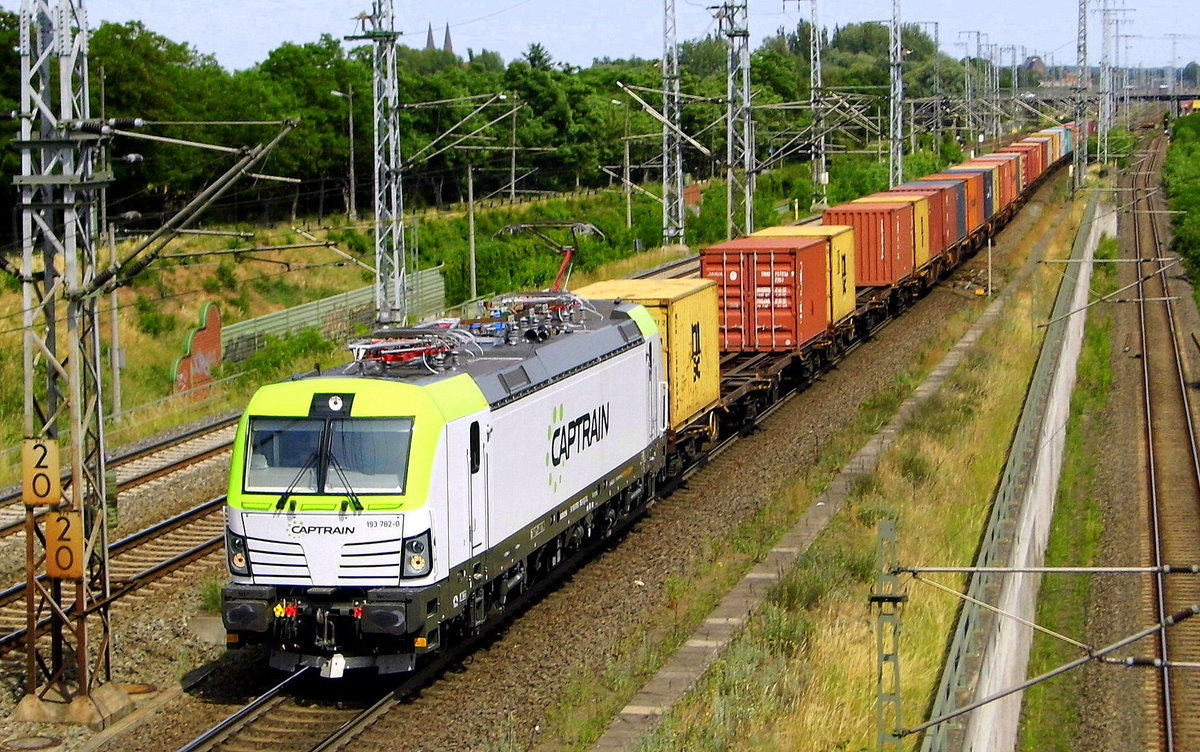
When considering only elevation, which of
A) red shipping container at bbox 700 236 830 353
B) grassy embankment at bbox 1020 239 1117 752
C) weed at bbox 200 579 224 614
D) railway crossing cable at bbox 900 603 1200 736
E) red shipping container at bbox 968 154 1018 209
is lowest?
grassy embankment at bbox 1020 239 1117 752

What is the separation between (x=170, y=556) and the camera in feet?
61.0

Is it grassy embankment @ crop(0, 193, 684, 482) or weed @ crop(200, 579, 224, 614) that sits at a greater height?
grassy embankment @ crop(0, 193, 684, 482)

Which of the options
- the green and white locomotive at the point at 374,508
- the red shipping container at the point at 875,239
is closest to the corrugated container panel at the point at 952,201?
the red shipping container at the point at 875,239

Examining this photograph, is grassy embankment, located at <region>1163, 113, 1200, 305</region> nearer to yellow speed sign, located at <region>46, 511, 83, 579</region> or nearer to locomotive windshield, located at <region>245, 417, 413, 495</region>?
locomotive windshield, located at <region>245, 417, 413, 495</region>

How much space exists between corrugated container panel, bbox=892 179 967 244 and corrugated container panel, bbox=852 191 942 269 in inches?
75.9

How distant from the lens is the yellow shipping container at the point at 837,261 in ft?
99.1

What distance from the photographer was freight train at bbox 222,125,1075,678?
12797 mm

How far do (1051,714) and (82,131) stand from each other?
45.5ft

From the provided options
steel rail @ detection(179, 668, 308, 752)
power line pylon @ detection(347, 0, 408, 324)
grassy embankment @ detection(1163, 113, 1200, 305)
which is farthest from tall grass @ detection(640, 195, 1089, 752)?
grassy embankment @ detection(1163, 113, 1200, 305)

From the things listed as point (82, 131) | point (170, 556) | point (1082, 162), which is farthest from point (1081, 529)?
point (1082, 162)

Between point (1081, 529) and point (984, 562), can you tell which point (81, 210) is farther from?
point (1081, 529)

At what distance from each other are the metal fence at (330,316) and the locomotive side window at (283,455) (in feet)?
89.1

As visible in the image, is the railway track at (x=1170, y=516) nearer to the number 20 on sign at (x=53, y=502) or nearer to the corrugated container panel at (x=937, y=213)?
the corrugated container panel at (x=937, y=213)

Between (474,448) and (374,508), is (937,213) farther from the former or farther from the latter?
(374,508)
